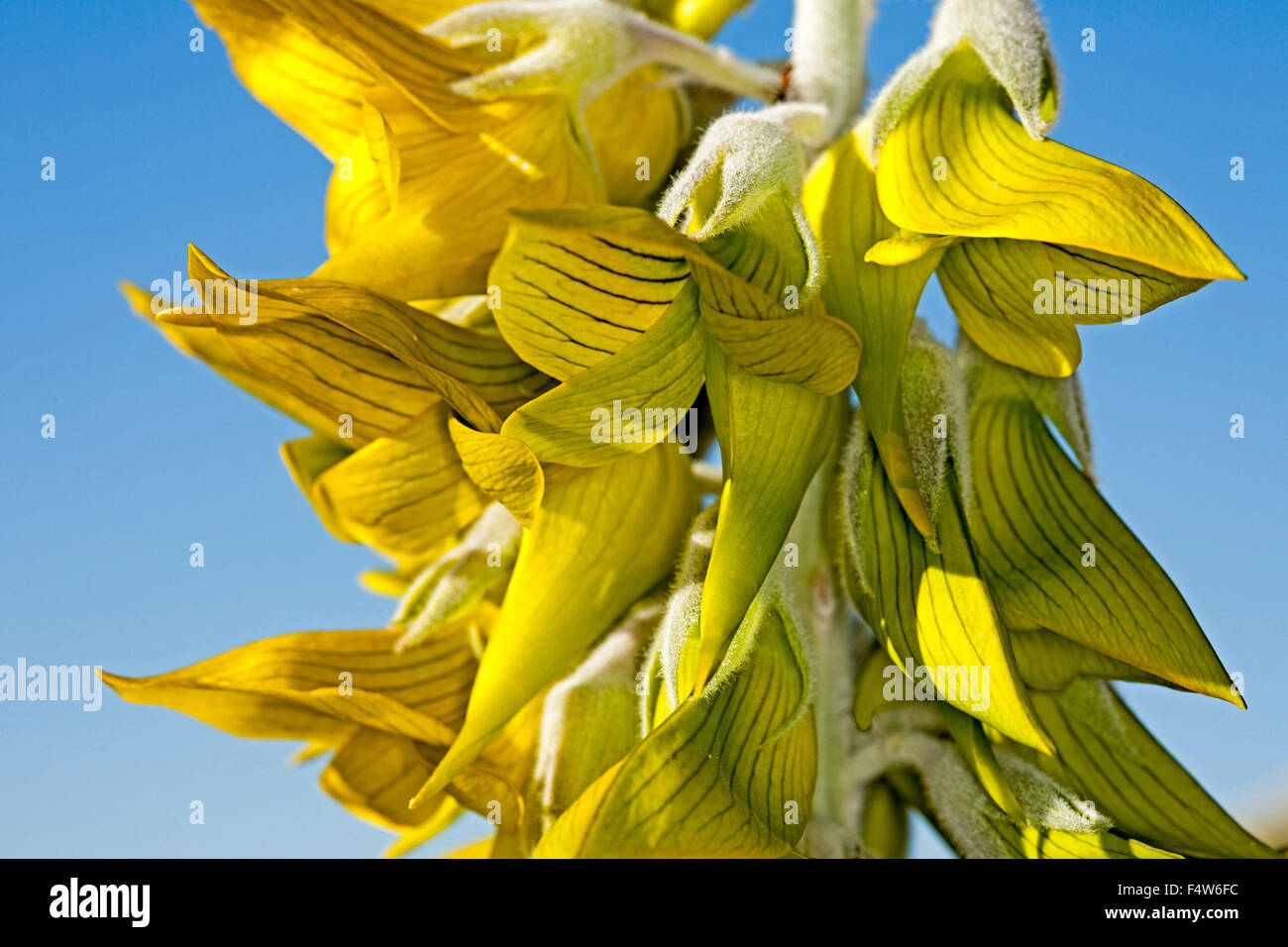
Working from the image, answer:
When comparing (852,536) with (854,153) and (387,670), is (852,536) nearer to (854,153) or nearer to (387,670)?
(854,153)

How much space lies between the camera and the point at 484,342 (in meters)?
1.18

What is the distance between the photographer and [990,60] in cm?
111

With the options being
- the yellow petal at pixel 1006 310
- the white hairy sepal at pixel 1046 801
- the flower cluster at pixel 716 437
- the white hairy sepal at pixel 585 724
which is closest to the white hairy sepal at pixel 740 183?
the flower cluster at pixel 716 437

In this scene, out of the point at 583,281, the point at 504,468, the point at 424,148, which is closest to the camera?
the point at 583,281

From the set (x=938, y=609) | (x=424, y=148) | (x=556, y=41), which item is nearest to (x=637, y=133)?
(x=556, y=41)

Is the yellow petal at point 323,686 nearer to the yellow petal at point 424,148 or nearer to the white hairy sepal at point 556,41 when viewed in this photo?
the yellow petal at point 424,148

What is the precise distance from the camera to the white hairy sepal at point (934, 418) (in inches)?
45.4

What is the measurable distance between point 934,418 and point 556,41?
1.68 ft

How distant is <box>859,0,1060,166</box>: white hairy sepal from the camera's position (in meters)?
1.11

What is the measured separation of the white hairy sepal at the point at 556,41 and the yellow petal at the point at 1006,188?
299 millimetres

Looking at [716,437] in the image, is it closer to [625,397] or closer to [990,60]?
[625,397]

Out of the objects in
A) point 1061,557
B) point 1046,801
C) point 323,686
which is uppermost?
point 1061,557

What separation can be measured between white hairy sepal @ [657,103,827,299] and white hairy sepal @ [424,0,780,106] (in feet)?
0.60
